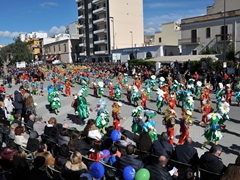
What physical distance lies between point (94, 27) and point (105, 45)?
5640mm

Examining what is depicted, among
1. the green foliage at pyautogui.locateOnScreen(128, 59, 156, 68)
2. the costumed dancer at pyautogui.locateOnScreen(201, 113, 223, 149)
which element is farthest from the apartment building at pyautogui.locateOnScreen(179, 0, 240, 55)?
the costumed dancer at pyautogui.locateOnScreen(201, 113, 223, 149)

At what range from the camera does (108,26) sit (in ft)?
176

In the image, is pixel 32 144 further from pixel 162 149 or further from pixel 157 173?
pixel 157 173

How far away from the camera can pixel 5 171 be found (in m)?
5.85

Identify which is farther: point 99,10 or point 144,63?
point 99,10

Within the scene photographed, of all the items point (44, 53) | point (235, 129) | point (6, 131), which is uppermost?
point (44, 53)

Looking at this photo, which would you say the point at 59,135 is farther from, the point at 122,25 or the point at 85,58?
the point at 85,58

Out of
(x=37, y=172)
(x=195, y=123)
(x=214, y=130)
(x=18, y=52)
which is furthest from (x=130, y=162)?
(x=18, y=52)

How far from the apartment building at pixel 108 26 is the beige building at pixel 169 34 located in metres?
5.03

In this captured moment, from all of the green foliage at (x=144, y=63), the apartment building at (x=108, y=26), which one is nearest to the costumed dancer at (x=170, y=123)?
the green foliage at (x=144, y=63)

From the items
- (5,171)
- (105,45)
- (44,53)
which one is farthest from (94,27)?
(5,171)

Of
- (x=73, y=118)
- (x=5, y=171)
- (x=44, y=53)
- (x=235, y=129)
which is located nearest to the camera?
(x=5, y=171)

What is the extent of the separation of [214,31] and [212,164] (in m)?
32.5

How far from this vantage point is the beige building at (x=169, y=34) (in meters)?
50.6
